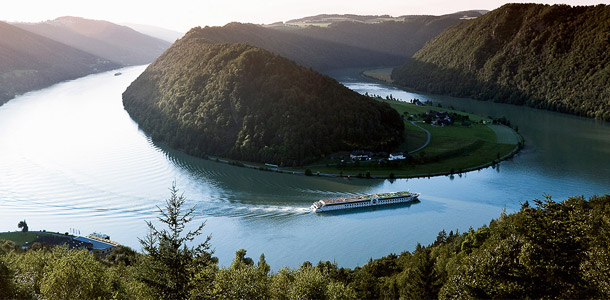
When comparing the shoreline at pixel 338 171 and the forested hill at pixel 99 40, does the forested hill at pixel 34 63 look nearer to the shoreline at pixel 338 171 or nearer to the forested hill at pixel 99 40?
the forested hill at pixel 99 40

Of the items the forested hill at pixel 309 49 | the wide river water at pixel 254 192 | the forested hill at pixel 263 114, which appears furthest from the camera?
the forested hill at pixel 309 49

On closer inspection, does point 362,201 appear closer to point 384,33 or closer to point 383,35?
point 383,35

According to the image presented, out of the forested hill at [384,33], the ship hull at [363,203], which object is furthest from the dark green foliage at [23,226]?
the forested hill at [384,33]

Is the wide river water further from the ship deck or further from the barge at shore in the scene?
the ship deck

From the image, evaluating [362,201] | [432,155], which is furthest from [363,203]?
[432,155]

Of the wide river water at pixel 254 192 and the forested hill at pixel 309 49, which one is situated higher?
the forested hill at pixel 309 49

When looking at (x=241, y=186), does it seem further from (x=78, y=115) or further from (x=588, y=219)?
(x=78, y=115)
